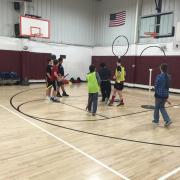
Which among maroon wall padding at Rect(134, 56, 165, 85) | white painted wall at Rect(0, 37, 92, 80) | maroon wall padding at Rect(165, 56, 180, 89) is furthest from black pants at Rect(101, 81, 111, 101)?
white painted wall at Rect(0, 37, 92, 80)

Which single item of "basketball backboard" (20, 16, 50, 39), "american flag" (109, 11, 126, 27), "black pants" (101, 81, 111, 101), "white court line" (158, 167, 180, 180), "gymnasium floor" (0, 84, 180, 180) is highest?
"american flag" (109, 11, 126, 27)

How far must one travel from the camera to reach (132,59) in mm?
15844

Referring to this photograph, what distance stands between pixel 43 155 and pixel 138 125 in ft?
9.80

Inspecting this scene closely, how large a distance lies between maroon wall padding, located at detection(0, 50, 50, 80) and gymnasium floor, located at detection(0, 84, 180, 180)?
→ 313 inches

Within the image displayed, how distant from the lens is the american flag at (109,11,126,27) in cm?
1669

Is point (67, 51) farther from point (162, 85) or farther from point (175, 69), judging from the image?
point (162, 85)

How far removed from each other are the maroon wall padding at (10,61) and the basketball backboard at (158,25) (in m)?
8.05

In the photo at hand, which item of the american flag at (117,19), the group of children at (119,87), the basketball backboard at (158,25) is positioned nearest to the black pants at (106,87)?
the group of children at (119,87)

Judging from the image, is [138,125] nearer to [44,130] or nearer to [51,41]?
[44,130]

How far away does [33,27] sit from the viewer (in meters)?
14.3

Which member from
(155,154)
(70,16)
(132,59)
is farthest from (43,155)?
(70,16)

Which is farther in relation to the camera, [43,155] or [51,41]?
[51,41]

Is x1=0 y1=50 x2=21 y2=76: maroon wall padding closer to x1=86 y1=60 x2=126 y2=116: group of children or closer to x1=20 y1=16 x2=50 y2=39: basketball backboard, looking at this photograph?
x1=20 y1=16 x2=50 y2=39: basketball backboard

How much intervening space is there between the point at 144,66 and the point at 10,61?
8.42 meters
